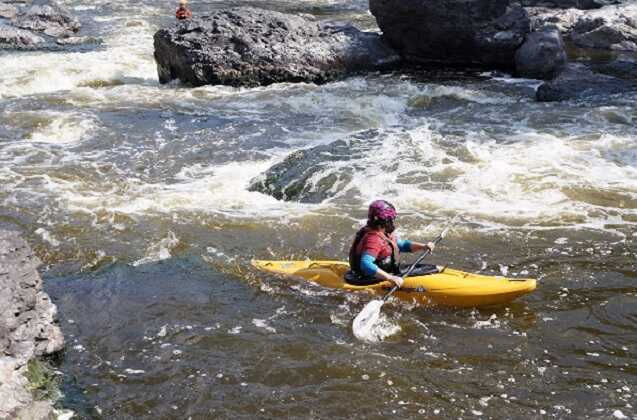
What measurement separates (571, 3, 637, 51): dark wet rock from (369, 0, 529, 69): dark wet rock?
7.95 ft

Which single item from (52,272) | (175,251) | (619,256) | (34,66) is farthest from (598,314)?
(34,66)

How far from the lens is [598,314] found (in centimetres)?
527

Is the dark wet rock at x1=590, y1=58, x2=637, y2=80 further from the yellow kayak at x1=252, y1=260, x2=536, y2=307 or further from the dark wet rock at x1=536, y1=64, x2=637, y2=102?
the yellow kayak at x1=252, y1=260, x2=536, y2=307

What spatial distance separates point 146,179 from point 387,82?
5.54m

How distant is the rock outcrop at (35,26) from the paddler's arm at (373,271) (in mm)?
12779

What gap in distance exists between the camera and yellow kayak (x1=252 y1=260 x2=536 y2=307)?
5371 mm

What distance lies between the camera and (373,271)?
558 centimetres

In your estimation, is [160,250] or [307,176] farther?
[307,176]

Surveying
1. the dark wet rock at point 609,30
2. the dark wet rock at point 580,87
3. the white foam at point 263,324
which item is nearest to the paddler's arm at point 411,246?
the white foam at point 263,324

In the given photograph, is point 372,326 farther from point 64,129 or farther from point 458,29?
point 458,29

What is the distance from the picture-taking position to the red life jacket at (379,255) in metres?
5.68

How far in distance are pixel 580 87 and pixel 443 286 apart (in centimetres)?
723

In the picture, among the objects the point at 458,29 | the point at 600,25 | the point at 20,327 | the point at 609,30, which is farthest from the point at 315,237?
the point at 600,25

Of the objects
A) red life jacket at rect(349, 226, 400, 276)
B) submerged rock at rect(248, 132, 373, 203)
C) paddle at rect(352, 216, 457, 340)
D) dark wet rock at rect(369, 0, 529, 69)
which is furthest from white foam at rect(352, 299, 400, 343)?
dark wet rock at rect(369, 0, 529, 69)
